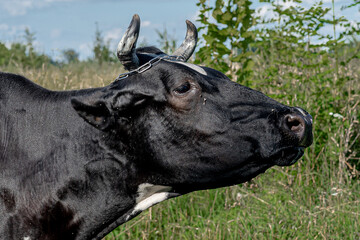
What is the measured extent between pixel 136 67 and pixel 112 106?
37cm

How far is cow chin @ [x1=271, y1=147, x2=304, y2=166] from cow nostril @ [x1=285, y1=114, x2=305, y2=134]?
0.13 m

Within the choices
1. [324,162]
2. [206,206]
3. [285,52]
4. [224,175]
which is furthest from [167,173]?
[285,52]

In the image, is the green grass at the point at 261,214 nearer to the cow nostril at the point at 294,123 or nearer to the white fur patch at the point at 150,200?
the white fur patch at the point at 150,200

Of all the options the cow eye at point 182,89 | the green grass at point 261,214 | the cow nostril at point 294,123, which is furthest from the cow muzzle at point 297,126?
the green grass at point 261,214

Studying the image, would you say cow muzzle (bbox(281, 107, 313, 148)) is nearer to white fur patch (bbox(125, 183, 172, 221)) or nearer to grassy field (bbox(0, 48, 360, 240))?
white fur patch (bbox(125, 183, 172, 221))

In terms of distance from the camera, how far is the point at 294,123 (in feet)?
9.52

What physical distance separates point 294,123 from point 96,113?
3.96 feet

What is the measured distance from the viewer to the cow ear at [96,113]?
9.96 ft

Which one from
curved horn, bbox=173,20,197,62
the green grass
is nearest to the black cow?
curved horn, bbox=173,20,197,62

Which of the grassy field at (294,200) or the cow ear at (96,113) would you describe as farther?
the grassy field at (294,200)

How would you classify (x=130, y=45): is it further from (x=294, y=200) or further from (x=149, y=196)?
(x=294, y=200)

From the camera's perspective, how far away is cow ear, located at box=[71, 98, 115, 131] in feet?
9.96

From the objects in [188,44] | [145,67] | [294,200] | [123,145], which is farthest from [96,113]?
[294,200]

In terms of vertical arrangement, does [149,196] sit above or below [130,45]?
below
